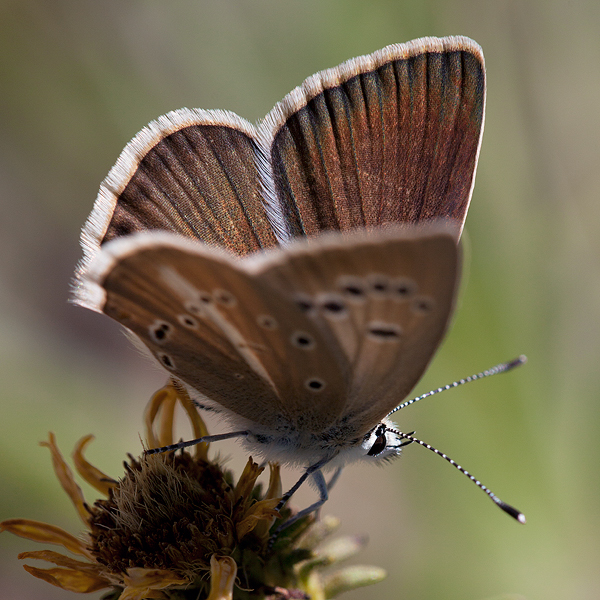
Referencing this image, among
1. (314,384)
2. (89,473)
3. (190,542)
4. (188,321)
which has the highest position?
(188,321)

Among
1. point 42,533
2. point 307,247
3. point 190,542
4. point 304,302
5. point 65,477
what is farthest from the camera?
point 65,477

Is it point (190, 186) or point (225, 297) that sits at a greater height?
point (190, 186)

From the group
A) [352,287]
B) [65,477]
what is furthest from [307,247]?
[65,477]

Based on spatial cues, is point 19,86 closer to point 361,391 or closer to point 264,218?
point 264,218

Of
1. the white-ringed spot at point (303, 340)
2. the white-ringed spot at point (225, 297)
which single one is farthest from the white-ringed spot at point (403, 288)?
the white-ringed spot at point (225, 297)

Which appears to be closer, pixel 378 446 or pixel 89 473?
pixel 378 446

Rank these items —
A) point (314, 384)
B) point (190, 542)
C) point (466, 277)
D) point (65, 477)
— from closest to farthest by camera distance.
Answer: point (314, 384) < point (190, 542) < point (65, 477) < point (466, 277)

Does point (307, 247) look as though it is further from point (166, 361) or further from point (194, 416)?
point (194, 416)

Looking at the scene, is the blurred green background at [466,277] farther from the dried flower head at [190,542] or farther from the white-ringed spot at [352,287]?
the white-ringed spot at [352,287]
